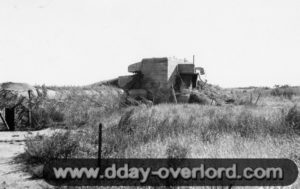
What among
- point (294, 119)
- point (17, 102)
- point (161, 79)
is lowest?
point (294, 119)

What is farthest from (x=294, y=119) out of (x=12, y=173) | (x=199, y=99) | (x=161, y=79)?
(x=161, y=79)

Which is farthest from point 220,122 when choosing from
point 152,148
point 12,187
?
point 12,187

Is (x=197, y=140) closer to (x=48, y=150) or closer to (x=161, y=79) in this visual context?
(x=48, y=150)

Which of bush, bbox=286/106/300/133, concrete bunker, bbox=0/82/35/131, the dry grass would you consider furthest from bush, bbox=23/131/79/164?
bush, bbox=286/106/300/133

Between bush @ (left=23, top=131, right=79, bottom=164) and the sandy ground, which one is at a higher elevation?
bush @ (left=23, top=131, right=79, bottom=164)

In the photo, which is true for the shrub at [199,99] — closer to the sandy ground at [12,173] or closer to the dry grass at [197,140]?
the dry grass at [197,140]

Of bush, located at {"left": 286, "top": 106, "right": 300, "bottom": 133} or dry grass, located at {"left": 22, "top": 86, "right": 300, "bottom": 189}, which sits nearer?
dry grass, located at {"left": 22, "top": 86, "right": 300, "bottom": 189}

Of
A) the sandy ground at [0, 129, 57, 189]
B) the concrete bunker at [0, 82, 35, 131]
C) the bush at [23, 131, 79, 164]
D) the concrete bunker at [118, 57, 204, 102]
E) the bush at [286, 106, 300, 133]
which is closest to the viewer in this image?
the sandy ground at [0, 129, 57, 189]

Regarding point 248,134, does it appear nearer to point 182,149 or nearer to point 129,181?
point 182,149

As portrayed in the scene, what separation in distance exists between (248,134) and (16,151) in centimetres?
513

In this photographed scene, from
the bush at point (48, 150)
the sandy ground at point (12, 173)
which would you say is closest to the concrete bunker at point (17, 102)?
the sandy ground at point (12, 173)

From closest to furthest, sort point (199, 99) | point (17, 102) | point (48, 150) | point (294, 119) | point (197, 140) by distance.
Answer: point (48, 150)
point (197, 140)
point (294, 119)
point (17, 102)
point (199, 99)

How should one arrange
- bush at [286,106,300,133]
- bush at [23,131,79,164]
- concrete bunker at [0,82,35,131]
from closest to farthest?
bush at [23,131,79,164]
bush at [286,106,300,133]
concrete bunker at [0,82,35,131]

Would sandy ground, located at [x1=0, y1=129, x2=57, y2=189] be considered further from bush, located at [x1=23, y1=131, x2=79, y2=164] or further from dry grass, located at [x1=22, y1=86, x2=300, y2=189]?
dry grass, located at [x1=22, y1=86, x2=300, y2=189]
